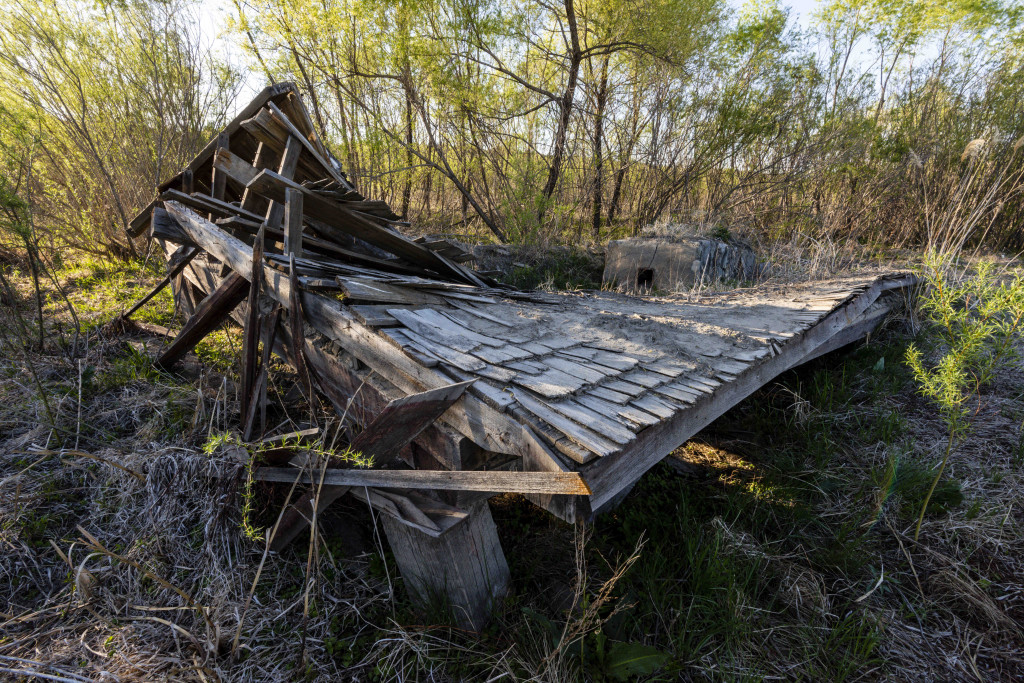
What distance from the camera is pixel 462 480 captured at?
159 cm

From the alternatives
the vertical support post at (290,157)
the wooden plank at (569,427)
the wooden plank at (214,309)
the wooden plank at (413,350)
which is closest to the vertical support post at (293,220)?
the wooden plank at (214,309)

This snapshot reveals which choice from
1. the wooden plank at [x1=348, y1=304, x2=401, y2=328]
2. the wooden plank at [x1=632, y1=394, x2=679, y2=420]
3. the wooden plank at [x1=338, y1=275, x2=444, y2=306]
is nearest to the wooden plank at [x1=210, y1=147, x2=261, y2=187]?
the wooden plank at [x1=338, y1=275, x2=444, y2=306]

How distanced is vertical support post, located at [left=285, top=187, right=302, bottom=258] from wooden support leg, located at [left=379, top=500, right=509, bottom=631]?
1782mm

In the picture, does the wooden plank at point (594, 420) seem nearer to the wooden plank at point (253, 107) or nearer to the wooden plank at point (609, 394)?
the wooden plank at point (609, 394)

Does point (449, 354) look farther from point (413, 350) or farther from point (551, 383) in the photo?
point (551, 383)

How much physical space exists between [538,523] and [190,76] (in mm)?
9104

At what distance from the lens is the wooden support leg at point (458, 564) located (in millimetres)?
1963

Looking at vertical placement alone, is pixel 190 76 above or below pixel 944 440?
above

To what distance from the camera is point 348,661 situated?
6.32 ft

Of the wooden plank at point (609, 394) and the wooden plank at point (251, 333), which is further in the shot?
the wooden plank at point (251, 333)

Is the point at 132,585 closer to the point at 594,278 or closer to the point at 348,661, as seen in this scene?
the point at 348,661

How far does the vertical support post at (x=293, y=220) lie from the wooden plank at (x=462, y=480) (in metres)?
1.41

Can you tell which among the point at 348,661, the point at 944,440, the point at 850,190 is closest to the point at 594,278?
the point at 944,440

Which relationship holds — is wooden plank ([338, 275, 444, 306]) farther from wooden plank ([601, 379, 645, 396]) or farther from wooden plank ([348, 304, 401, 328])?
wooden plank ([601, 379, 645, 396])
